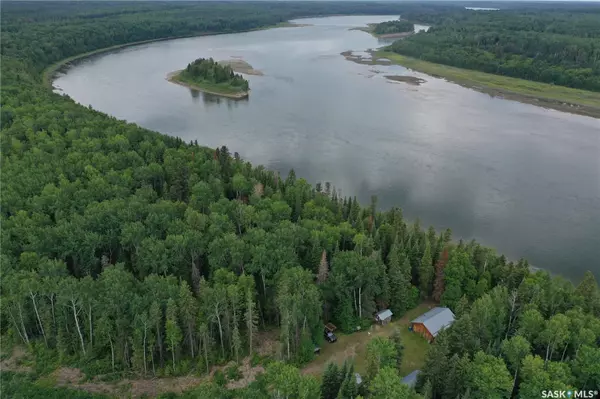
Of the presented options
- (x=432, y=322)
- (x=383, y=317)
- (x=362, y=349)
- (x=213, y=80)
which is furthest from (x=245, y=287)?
(x=213, y=80)

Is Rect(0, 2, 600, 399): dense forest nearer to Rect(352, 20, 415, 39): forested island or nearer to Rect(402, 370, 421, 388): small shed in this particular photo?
Rect(402, 370, 421, 388): small shed

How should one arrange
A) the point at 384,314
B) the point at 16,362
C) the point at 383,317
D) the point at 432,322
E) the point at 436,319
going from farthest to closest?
the point at 384,314 < the point at 383,317 < the point at 436,319 < the point at 432,322 < the point at 16,362

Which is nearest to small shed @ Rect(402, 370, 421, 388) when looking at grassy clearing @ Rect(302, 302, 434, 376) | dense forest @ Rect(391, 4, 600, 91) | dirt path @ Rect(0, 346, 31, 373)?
grassy clearing @ Rect(302, 302, 434, 376)

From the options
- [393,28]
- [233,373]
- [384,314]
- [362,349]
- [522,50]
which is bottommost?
[362,349]

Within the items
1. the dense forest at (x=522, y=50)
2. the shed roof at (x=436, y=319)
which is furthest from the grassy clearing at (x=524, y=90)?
the shed roof at (x=436, y=319)

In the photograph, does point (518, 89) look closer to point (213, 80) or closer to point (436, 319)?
point (213, 80)

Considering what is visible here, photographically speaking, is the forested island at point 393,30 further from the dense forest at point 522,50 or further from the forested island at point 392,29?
the dense forest at point 522,50
